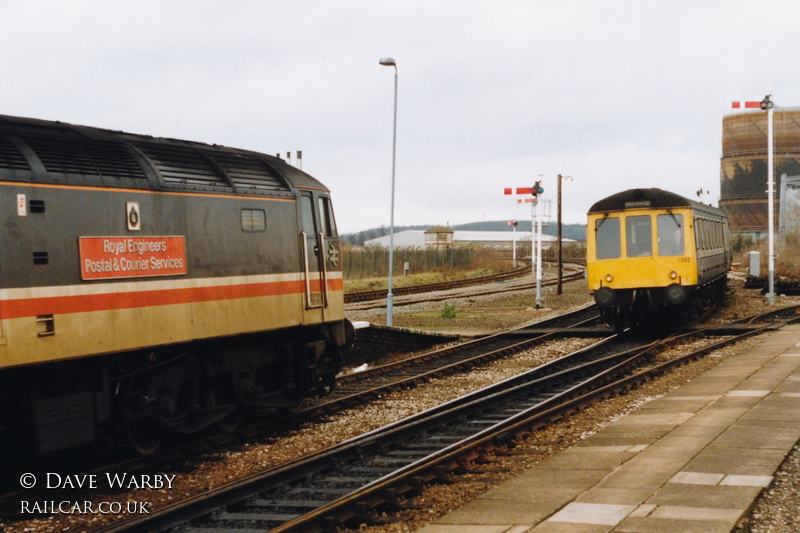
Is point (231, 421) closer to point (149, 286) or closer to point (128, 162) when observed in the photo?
point (149, 286)

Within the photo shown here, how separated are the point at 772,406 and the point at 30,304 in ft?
29.8

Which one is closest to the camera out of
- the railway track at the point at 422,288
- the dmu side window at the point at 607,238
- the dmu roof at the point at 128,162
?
the dmu roof at the point at 128,162

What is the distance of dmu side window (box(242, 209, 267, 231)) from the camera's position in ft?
34.6

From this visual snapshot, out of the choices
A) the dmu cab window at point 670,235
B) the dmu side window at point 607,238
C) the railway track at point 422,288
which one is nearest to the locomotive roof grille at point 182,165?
the dmu side window at point 607,238

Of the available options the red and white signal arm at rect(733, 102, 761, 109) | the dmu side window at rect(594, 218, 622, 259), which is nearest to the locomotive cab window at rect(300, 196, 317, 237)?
the dmu side window at rect(594, 218, 622, 259)

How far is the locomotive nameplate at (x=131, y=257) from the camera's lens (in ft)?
27.5

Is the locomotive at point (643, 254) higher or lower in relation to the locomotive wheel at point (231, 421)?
higher

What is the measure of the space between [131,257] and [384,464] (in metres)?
3.59

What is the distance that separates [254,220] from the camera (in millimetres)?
10727

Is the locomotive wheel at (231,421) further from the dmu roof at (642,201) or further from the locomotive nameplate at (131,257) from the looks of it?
the dmu roof at (642,201)

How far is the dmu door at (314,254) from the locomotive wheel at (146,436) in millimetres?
2831

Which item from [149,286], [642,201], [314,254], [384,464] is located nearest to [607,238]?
[642,201]

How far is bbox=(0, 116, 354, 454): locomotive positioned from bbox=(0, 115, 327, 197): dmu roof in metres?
0.02

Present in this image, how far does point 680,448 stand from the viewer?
8.49m
